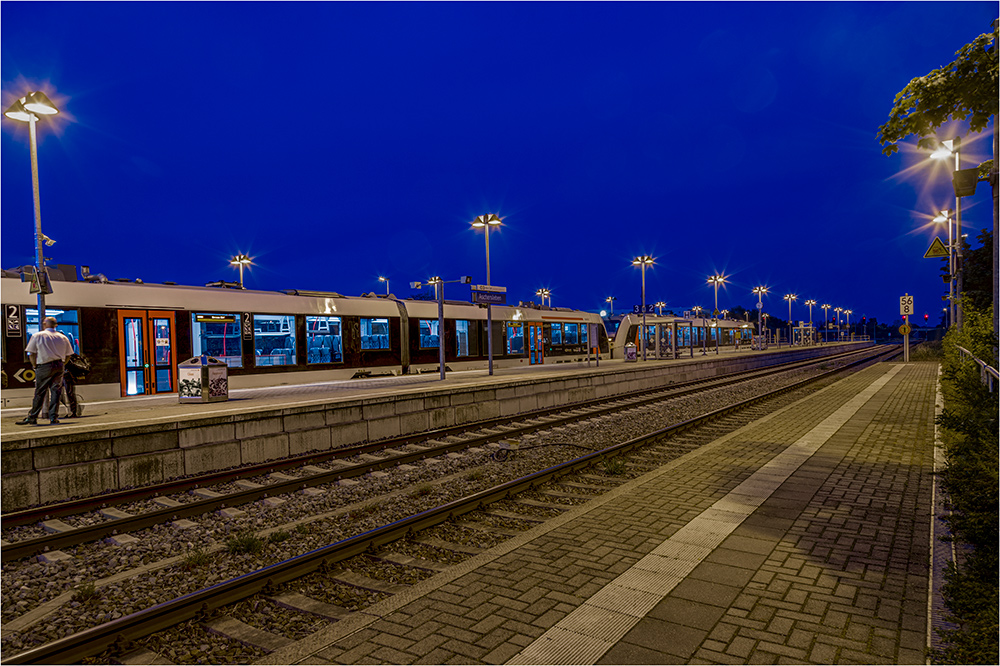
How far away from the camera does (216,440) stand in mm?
9797

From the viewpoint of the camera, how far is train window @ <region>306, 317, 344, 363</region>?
755 inches

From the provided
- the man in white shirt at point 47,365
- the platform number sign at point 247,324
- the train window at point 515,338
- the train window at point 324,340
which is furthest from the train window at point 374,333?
the man in white shirt at point 47,365

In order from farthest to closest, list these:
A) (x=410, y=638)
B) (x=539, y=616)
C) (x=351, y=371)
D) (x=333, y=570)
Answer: (x=351, y=371)
(x=333, y=570)
(x=539, y=616)
(x=410, y=638)

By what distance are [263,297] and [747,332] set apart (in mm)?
67791

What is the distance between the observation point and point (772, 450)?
9.59 m

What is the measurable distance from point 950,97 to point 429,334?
65.5 feet

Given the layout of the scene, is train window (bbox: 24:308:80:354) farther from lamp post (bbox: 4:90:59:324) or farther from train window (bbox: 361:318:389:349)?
train window (bbox: 361:318:389:349)

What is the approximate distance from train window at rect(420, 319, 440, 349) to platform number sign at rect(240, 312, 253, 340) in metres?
7.16

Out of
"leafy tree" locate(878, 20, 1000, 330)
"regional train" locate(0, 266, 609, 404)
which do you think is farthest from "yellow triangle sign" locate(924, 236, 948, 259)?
"regional train" locate(0, 266, 609, 404)

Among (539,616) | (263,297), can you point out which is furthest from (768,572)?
(263,297)

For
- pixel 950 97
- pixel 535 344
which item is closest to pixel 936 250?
pixel 950 97

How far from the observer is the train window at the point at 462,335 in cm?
2494

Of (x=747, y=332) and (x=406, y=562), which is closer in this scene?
(x=406, y=562)

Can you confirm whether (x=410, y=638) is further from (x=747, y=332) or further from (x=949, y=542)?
(x=747, y=332)
